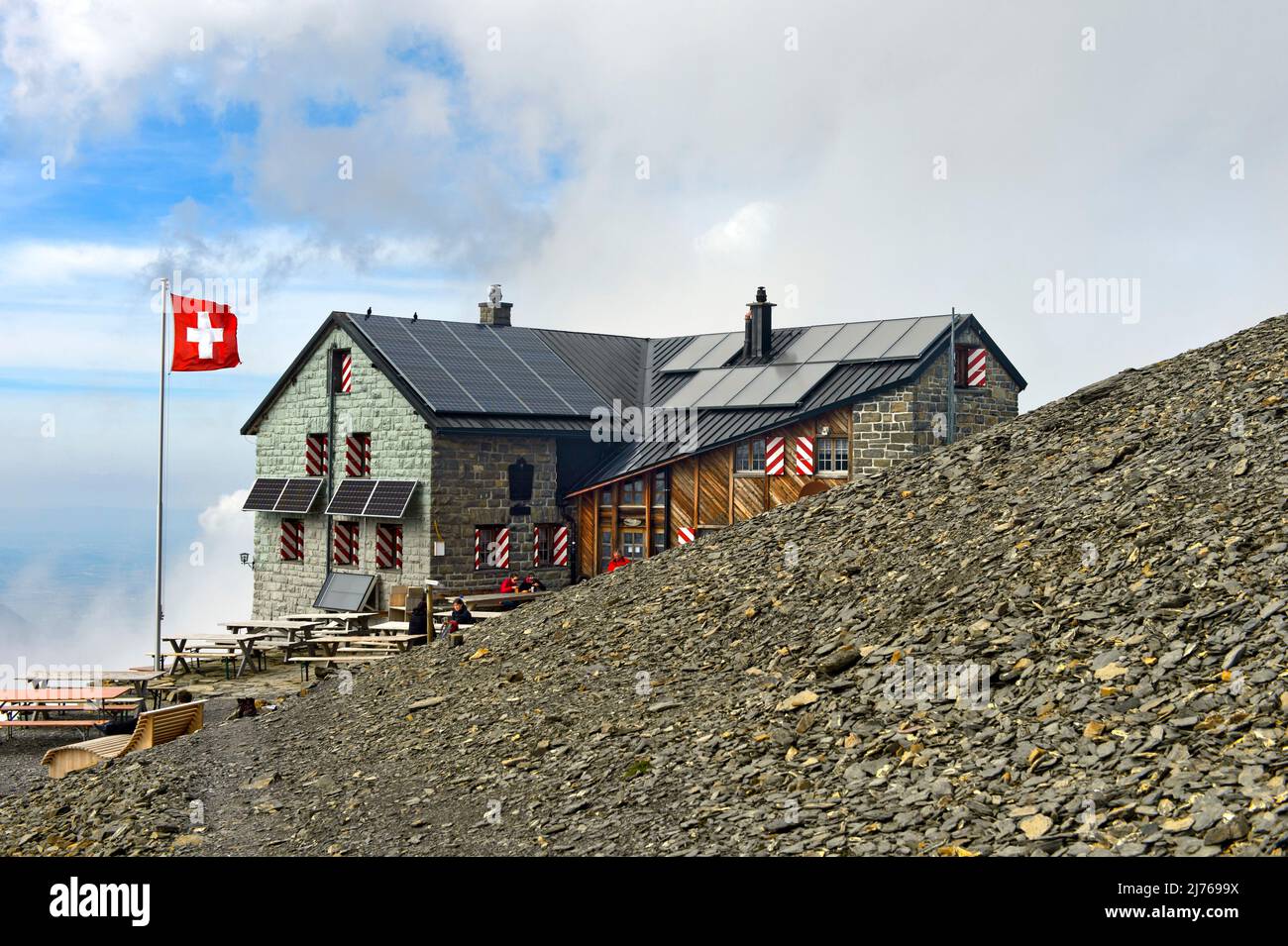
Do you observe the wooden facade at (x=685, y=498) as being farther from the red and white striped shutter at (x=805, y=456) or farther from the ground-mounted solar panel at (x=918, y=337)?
the ground-mounted solar panel at (x=918, y=337)

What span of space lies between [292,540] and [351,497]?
387cm

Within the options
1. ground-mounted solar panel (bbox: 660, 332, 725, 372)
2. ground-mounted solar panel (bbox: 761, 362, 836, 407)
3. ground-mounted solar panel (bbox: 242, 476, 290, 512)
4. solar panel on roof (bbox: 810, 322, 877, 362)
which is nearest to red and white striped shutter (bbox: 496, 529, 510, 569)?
ground-mounted solar panel (bbox: 761, 362, 836, 407)

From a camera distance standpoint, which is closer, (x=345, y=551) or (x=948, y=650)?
(x=948, y=650)

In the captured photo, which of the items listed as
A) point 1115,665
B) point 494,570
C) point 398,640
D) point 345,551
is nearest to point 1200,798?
point 1115,665

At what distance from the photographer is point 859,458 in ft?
105

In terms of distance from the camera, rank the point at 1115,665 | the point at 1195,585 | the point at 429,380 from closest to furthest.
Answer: the point at 1115,665 < the point at 1195,585 < the point at 429,380

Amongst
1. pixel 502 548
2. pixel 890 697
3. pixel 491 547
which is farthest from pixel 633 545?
pixel 890 697

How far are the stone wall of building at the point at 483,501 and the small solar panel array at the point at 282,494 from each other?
5.64 meters

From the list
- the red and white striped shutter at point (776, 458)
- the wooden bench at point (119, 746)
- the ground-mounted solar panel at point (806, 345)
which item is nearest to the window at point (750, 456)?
the red and white striped shutter at point (776, 458)

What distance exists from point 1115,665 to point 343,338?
92.5ft

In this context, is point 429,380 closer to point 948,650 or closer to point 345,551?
point 345,551

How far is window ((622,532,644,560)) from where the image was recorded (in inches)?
1336

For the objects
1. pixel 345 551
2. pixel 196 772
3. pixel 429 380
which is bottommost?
pixel 196 772

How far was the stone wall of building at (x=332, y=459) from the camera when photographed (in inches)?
1305
